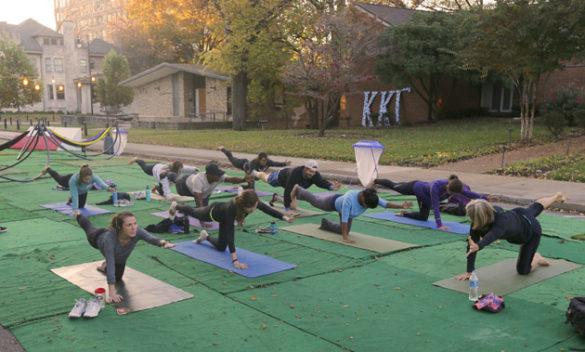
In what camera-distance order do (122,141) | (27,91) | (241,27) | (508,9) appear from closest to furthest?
(508,9) < (122,141) < (241,27) < (27,91)

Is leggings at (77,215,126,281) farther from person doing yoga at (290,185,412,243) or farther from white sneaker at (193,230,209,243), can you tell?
person doing yoga at (290,185,412,243)

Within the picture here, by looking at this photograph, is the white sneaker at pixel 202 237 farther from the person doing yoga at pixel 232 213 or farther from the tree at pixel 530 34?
the tree at pixel 530 34

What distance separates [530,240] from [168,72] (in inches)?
1502

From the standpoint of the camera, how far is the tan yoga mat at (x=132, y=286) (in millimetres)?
5523

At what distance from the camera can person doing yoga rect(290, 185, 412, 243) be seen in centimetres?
748

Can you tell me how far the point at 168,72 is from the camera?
135 feet

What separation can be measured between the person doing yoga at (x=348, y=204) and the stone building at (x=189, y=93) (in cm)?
3168

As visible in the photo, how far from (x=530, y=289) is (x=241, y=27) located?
95.0ft

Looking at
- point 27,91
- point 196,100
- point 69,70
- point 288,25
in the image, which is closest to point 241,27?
point 288,25

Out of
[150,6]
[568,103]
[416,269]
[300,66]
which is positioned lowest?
[416,269]

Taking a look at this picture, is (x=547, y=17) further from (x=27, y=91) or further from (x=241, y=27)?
(x=27, y=91)

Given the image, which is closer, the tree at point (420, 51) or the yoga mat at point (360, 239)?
the yoga mat at point (360, 239)

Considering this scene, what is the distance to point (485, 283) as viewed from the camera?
6176 mm

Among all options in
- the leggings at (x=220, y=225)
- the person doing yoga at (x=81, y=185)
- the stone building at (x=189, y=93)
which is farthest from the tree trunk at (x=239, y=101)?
the leggings at (x=220, y=225)
